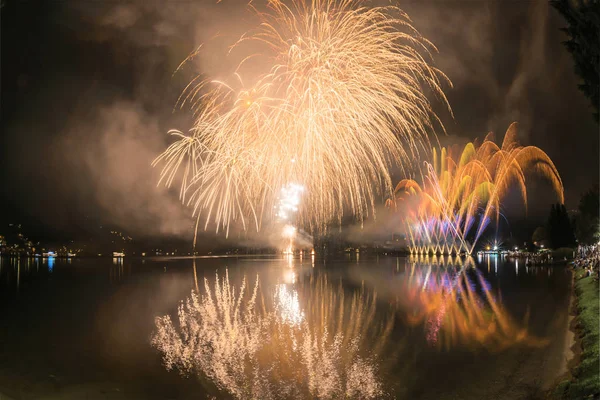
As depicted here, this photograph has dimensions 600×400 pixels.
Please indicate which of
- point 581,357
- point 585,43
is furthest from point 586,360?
point 585,43

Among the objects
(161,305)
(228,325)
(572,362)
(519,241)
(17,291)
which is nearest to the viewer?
(572,362)

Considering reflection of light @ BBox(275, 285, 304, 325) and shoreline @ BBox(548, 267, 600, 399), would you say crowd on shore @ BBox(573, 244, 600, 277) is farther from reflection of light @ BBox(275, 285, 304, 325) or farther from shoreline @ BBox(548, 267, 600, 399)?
reflection of light @ BBox(275, 285, 304, 325)

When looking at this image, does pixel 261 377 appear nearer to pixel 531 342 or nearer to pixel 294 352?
pixel 294 352

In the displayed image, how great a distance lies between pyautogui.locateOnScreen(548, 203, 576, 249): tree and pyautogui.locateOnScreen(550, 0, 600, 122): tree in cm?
7815

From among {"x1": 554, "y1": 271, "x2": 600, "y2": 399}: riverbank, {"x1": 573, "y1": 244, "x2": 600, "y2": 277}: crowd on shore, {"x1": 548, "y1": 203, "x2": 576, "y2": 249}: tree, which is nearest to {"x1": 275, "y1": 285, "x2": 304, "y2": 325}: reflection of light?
{"x1": 554, "y1": 271, "x2": 600, "y2": 399}: riverbank

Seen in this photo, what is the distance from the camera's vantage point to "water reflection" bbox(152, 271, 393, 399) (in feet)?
35.0

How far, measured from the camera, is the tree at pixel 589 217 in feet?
178

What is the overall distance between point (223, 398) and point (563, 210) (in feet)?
279

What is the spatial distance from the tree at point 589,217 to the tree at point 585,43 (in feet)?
171

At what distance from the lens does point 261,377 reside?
11.3 m

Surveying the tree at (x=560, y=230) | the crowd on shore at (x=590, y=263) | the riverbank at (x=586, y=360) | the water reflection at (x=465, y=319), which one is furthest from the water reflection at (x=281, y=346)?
the tree at (x=560, y=230)

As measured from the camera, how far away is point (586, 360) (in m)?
10.9

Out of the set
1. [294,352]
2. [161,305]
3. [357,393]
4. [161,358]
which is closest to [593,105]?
[357,393]

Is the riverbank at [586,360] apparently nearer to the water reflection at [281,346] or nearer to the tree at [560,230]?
the water reflection at [281,346]
